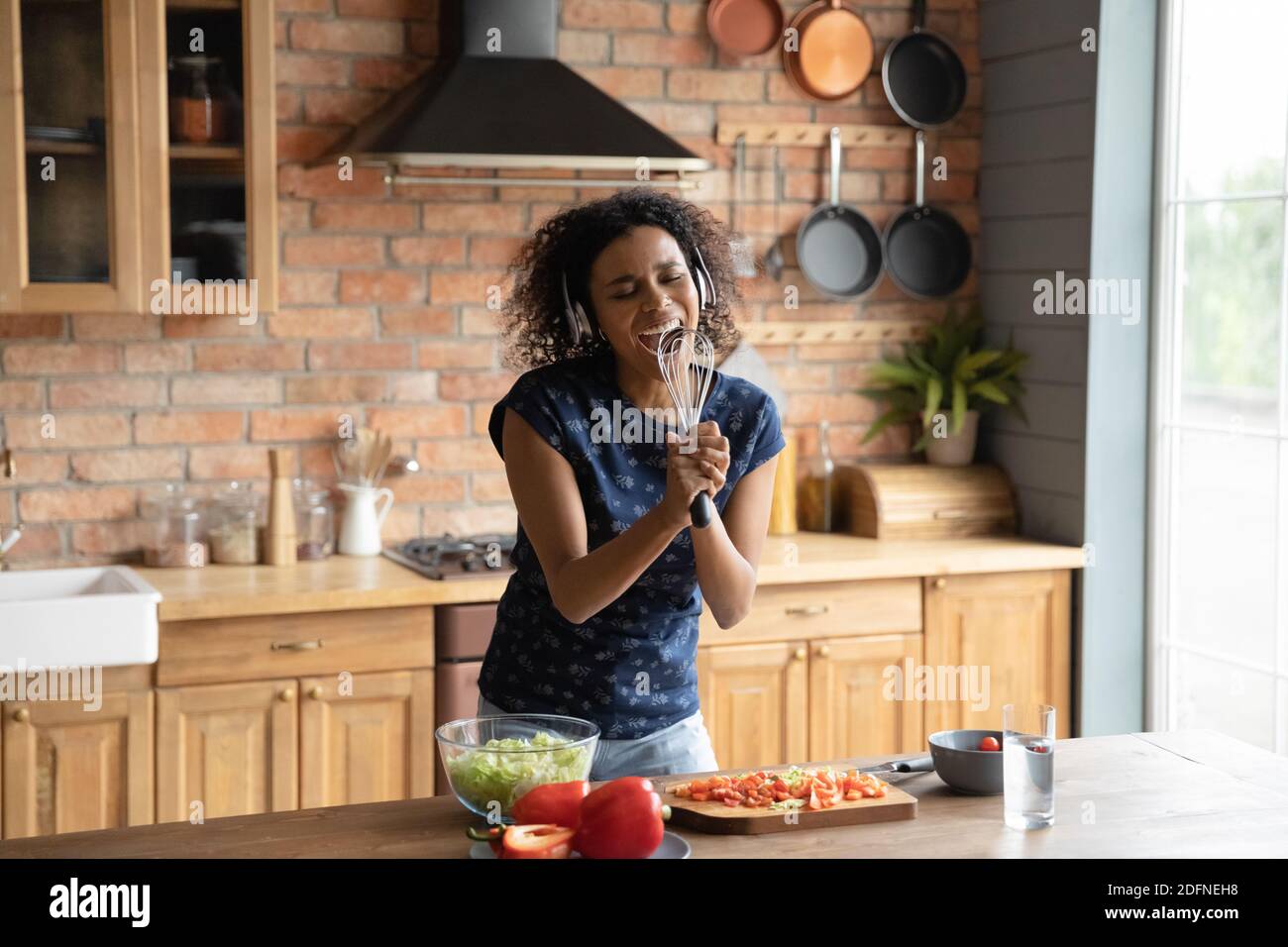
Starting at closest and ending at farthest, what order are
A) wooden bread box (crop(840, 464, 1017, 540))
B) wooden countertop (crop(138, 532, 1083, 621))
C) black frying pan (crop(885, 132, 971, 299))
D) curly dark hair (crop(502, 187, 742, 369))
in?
curly dark hair (crop(502, 187, 742, 369)), wooden countertop (crop(138, 532, 1083, 621)), wooden bread box (crop(840, 464, 1017, 540)), black frying pan (crop(885, 132, 971, 299))

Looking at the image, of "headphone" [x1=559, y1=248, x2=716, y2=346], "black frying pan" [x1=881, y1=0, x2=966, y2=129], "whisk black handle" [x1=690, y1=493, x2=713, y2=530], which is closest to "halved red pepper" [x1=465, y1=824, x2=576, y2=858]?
"whisk black handle" [x1=690, y1=493, x2=713, y2=530]

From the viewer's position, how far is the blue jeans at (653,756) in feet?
7.14

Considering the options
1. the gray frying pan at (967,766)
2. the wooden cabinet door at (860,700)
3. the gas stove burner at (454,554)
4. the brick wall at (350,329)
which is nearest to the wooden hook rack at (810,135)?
the brick wall at (350,329)

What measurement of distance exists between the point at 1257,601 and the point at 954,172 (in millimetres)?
1420

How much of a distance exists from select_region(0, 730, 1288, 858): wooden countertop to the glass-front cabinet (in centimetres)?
171

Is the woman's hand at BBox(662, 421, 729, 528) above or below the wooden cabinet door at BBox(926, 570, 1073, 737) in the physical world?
above

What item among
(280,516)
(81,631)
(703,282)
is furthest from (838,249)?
(81,631)

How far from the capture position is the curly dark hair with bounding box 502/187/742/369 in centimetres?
222

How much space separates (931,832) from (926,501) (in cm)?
214

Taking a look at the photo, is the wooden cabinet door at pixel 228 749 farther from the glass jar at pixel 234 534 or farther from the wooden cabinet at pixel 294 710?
the glass jar at pixel 234 534

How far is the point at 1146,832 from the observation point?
177 cm

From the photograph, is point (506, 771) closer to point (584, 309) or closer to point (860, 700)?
point (584, 309)

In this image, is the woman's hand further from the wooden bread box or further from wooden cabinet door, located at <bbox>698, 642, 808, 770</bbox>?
the wooden bread box
